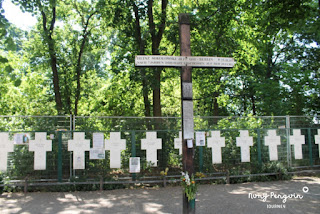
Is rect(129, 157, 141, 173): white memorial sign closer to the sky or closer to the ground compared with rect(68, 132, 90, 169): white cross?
closer to the ground

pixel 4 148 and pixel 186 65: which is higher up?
pixel 186 65

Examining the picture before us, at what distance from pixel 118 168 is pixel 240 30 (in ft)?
28.2

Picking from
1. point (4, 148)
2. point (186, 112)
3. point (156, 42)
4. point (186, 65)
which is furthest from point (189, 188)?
point (156, 42)

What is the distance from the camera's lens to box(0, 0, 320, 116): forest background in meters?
11.2

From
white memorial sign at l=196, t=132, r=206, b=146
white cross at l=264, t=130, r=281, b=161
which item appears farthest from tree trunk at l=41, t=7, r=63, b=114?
white cross at l=264, t=130, r=281, b=161

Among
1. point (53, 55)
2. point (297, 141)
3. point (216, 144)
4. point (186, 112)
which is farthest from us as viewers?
point (53, 55)

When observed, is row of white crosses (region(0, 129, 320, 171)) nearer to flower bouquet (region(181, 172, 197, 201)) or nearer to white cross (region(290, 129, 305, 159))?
white cross (region(290, 129, 305, 159))

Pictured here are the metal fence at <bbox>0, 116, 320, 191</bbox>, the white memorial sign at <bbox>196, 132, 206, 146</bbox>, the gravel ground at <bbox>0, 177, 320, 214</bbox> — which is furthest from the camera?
the white memorial sign at <bbox>196, 132, 206, 146</bbox>

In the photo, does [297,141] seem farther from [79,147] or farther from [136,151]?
[79,147]

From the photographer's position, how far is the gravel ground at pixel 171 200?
673 centimetres

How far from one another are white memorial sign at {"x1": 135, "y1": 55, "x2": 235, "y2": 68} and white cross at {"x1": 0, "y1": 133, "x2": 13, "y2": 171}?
5929 millimetres

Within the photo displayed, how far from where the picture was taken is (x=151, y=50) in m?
15.0

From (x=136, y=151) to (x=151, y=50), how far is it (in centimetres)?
711
